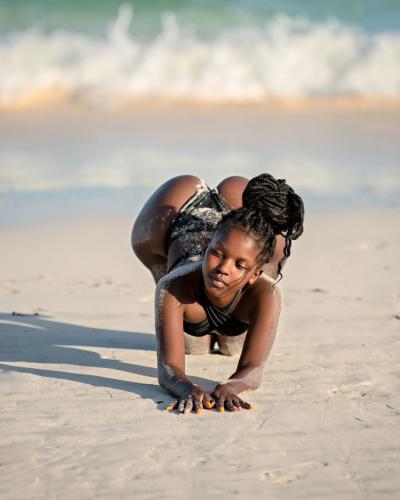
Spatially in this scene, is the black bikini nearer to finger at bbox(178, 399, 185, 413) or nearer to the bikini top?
the bikini top

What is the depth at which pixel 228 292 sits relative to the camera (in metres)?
4.53

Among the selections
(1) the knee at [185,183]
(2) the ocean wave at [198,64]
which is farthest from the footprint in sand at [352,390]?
(2) the ocean wave at [198,64]

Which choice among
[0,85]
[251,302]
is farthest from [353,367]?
[0,85]

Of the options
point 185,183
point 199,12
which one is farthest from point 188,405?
point 199,12

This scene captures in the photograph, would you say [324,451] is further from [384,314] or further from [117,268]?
[117,268]

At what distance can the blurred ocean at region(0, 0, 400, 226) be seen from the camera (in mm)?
11273

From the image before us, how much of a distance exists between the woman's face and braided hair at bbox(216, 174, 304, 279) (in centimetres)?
4

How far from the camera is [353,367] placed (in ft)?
16.4

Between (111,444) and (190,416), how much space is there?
0.49 metres

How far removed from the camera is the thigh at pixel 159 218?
555cm

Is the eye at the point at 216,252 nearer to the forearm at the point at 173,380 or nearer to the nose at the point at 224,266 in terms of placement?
the nose at the point at 224,266

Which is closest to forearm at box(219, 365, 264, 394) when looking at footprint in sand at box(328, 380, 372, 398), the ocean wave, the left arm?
the left arm

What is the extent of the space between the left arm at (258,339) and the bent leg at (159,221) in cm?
106

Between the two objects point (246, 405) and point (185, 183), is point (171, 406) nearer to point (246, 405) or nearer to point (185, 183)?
point (246, 405)
